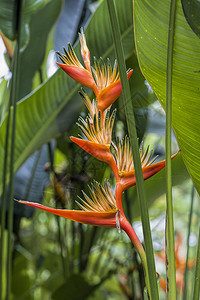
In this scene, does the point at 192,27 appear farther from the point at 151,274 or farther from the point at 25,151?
the point at 25,151

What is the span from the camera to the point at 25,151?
0.54m

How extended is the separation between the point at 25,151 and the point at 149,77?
31cm

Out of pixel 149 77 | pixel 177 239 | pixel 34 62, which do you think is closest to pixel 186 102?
pixel 149 77

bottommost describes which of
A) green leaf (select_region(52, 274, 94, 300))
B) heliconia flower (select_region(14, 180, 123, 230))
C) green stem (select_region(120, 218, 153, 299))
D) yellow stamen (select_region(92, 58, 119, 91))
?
green leaf (select_region(52, 274, 94, 300))

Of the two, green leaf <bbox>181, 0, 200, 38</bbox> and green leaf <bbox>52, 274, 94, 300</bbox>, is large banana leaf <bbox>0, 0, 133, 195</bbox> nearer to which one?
green leaf <bbox>181, 0, 200, 38</bbox>

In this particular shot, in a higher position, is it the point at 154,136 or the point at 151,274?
the point at 154,136

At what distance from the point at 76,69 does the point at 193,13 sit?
9 cm

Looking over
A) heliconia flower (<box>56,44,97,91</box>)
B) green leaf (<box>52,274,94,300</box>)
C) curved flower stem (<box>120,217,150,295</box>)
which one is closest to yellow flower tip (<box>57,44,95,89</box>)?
heliconia flower (<box>56,44,97,91</box>)

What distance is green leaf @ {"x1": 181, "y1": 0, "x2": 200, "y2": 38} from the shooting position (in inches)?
9.1

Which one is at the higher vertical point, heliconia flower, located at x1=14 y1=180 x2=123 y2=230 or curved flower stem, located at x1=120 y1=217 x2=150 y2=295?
heliconia flower, located at x1=14 y1=180 x2=123 y2=230

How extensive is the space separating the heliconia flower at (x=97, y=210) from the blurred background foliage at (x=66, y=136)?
1 centimetres

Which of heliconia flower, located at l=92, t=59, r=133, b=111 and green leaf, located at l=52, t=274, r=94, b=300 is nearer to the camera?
heliconia flower, located at l=92, t=59, r=133, b=111

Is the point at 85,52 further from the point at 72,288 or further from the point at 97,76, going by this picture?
the point at 72,288

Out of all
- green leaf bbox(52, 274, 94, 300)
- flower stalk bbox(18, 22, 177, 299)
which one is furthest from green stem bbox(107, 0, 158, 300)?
green leaf bbox(52, 274, 94, 300)
